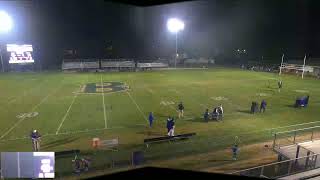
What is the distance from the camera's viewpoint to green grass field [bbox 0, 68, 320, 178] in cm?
1920

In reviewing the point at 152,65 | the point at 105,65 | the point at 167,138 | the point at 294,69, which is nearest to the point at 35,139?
the point at 167,138

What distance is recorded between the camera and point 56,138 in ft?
67.5

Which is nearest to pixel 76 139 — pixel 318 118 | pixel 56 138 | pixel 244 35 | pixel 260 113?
pixel 56 138

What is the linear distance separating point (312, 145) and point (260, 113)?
40.3 feet

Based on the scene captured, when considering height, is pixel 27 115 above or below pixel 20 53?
below

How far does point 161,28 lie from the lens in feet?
261

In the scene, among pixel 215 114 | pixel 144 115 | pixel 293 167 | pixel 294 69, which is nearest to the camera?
pixel 293 167

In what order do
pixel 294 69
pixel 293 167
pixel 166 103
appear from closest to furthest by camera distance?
pixel 293 167
pixel 166 103
pixel 294 69

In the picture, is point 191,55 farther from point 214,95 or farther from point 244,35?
point 214,95

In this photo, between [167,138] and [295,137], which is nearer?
[167,138]

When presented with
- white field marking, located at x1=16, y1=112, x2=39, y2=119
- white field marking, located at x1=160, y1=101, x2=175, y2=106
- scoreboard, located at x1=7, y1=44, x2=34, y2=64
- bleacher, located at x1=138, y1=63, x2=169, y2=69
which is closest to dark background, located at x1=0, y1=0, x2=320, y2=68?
scoreboard, located at x1=7, y1=44, x2=34, y2=64

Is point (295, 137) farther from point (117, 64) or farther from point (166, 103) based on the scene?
point (117, 64)

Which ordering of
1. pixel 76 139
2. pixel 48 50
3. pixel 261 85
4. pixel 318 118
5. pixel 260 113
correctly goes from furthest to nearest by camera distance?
pixel 48 50, pixel 261 85, pixel 260 113, pixel 318 118, pixel 76 139

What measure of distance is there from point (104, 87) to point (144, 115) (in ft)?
56.3
